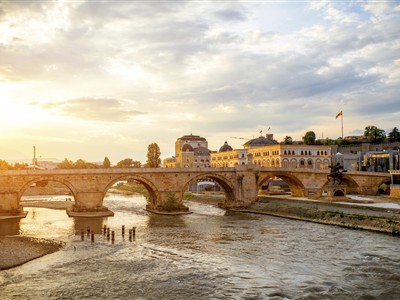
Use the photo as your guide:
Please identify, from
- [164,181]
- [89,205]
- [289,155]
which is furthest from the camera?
[289,155]

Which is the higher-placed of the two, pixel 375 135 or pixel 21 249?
pixel 375 135

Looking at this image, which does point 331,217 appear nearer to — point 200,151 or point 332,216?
point 332,216

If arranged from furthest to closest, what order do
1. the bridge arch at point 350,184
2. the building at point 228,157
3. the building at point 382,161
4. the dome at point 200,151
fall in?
the dome at point 200,151 < the building at point 228,157 < the building at point 382,161 < the bridge arch at point 350,184

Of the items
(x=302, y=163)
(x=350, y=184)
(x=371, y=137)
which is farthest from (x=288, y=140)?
(x=350, y=184)

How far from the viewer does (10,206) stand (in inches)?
2362

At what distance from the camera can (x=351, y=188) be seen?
8156cm

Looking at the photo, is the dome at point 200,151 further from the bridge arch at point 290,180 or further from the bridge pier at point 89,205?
the bridge pier at point 89,205

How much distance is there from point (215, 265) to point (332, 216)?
2399cm

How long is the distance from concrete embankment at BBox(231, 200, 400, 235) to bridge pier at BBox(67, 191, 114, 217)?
2226cm

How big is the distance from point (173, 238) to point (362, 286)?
20.7 m

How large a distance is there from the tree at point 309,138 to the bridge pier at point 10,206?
104190mm

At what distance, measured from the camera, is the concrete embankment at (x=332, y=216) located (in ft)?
144

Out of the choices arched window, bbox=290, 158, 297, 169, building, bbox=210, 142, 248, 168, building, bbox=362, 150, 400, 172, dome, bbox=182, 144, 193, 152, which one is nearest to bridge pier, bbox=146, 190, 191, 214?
arched window, bbox=290, 158, 297, 169

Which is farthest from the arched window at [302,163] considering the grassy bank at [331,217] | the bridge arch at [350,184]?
the grassy bank at [331,217]
